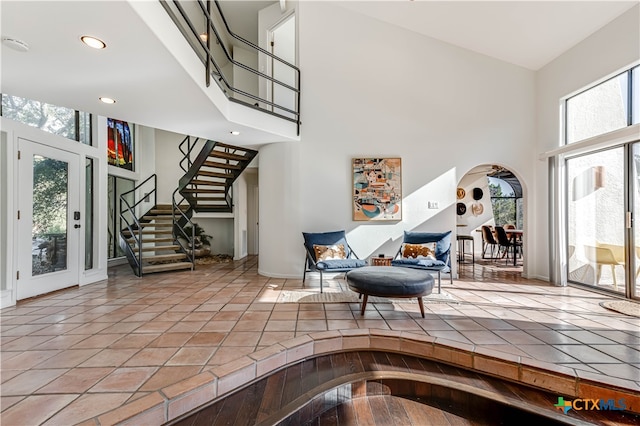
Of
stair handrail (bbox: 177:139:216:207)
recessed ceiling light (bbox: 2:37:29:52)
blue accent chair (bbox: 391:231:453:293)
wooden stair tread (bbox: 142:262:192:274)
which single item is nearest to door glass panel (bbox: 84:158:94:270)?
wooden stair tread (bbox: 142:262:192:274)

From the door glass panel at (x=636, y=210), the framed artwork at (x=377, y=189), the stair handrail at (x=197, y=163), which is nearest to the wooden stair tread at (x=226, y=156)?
the stair handrail at (x=197, y=163)

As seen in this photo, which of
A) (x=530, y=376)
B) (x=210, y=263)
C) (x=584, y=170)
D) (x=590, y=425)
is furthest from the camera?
(x=210, y=263)

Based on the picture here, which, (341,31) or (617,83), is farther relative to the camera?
(341,31)

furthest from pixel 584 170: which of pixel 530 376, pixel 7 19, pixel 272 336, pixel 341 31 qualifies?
pixel 7 19

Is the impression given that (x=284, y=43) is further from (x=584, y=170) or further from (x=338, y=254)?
(x=584, y=170)

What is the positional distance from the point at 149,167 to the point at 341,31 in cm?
624

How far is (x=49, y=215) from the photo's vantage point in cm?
412

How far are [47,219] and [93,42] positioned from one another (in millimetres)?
3217

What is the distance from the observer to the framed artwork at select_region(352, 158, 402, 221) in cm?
A: 511

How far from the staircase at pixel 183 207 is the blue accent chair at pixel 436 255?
140 inches

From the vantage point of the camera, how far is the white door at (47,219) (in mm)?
3725

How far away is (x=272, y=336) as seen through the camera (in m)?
2.61


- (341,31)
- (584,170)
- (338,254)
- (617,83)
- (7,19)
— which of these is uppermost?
(341,31)

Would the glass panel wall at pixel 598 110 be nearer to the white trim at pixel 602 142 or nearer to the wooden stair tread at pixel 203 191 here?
the white trim at pixel 602 142
